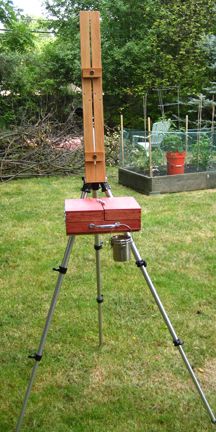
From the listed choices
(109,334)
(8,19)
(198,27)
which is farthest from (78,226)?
(198,27)

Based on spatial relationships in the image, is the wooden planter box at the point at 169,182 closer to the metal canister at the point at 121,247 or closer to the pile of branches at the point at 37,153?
the pile of branches at the point at 37,153

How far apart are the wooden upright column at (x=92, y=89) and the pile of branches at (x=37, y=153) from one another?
693 cm

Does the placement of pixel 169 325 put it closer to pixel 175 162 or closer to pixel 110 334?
pixel 110 334

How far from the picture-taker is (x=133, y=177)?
25.4 feet

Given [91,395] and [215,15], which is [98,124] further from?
[215,15]

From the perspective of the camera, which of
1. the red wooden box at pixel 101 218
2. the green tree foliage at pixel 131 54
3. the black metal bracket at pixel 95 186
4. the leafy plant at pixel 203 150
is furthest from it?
the green tree foliage at pixel 131 54

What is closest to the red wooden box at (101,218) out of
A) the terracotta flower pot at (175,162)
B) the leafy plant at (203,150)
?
the terracotta flower pot at (175,162)

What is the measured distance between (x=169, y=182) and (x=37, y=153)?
2.98 m

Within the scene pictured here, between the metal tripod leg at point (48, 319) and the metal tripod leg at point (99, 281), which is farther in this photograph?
the metal tripod leg at point (99, 281)

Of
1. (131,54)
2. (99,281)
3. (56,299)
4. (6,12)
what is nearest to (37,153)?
(6,12)

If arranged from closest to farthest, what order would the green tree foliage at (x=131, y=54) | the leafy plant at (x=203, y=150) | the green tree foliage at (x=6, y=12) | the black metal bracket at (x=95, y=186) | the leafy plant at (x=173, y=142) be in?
the black metal bracket at (x=95, y=186), the leafy plant at (x=173, y=142), the leafy plant at (x=203, y=150), the green tree foliage at (x=6, y=12), the green tree foliage at (x=131, y=54)

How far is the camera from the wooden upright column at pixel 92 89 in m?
2.10

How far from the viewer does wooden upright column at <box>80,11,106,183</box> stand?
6.89 feet

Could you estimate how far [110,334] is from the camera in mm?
3057
